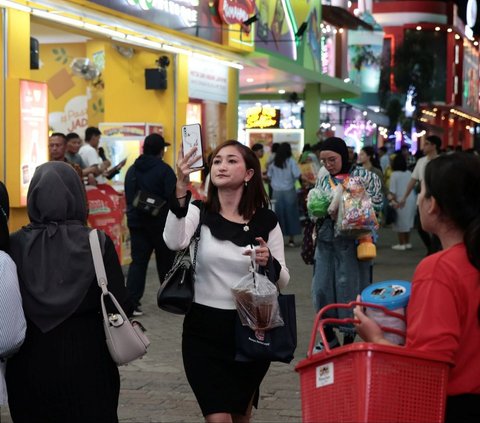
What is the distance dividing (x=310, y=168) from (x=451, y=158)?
15752mm

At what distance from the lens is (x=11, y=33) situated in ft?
39.0

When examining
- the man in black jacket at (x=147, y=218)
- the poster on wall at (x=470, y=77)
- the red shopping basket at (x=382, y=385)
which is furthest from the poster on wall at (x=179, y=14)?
the poster on wall at (x=470, y=77)

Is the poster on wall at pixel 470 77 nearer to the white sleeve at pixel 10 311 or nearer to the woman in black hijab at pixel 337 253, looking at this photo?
the woman in black hijab at pixel 337 253

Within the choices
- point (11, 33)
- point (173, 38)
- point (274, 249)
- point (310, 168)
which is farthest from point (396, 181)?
point (274, 249)

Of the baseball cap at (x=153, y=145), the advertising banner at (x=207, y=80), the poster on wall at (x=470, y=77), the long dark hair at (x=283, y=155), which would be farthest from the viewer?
the poster on wall at (x=470, y=77)

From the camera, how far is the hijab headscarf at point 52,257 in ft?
13.5

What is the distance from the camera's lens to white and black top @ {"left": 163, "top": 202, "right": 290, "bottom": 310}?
15.5 feet

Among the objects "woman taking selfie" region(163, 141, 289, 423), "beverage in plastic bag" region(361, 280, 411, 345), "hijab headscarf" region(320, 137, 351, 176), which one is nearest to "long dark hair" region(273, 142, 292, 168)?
"hijab headscarf" region(320, 137, 351, 176)

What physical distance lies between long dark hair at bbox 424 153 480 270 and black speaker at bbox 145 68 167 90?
557 inches

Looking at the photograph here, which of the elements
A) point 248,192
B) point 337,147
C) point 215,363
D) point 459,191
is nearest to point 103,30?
point 337,147

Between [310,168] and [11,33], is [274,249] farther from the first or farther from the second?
[310,168]

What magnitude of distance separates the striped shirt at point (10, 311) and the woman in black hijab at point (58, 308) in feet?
0.32

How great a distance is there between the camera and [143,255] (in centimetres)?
1038

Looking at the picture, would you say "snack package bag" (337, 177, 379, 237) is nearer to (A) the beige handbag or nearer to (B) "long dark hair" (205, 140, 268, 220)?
(B) "long dark hair" (205, 140, 268, 220)
